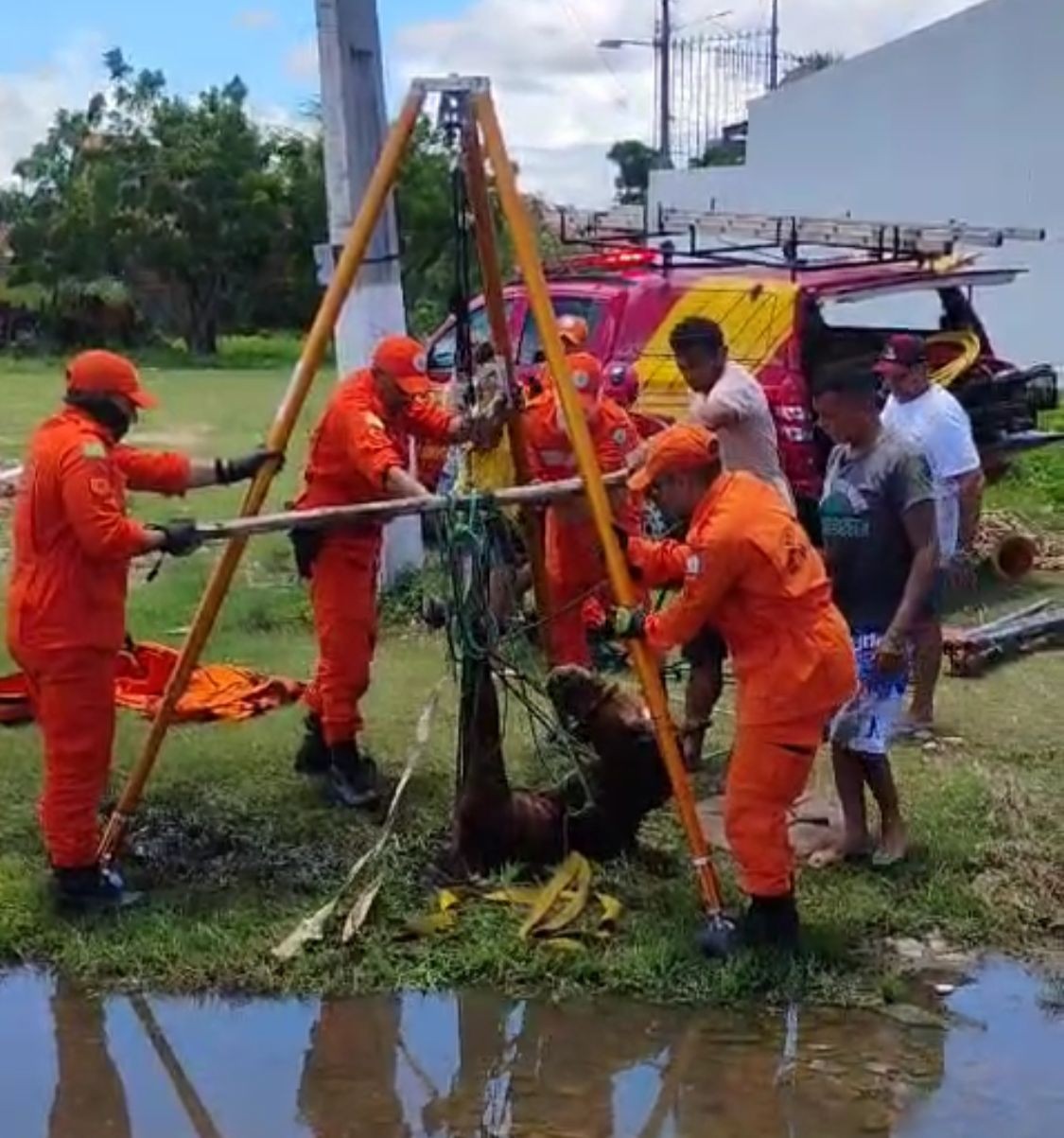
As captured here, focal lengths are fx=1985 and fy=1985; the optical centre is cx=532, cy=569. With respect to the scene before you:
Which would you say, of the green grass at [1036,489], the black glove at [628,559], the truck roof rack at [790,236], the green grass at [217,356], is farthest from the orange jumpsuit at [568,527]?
the green grass at [217,356]

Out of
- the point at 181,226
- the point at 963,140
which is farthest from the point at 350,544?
the point at 181,226

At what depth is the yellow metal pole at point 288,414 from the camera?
6.06m

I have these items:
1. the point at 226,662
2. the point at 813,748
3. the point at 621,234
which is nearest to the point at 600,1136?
the point at 813,748

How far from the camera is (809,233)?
14.0 metres

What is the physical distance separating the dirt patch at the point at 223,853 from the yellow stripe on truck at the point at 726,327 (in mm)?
4418

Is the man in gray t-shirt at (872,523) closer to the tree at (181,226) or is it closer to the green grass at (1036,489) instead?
the green grass at (1036,489)

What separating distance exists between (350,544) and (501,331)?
0.97m

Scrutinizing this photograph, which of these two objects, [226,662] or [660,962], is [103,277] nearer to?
[226,662]

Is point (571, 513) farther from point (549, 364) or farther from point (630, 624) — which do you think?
point (630, 624)

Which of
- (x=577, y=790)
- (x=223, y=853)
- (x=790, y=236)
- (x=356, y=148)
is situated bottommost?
(x=223, y=853)

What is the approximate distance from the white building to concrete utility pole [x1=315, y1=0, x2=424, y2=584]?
13.6m

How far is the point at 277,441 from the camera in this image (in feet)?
20.1

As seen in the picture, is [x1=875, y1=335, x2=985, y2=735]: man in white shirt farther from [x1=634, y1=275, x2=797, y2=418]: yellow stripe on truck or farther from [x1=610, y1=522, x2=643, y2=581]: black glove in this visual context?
[x1=610, y1=522, x2=643, y2=581]: black glove

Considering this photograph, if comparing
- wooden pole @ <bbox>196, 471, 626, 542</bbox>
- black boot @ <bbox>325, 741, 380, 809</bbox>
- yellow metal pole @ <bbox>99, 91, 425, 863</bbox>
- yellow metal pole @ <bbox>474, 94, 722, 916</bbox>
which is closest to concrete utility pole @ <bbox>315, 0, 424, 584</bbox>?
black boot @ <bbox>325, 741, 380, 809</bbox>
